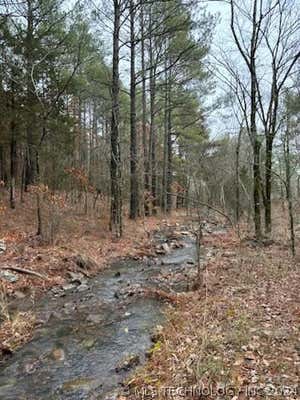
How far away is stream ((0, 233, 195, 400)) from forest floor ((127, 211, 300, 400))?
0.38 metres

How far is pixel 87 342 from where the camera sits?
5.73 metres

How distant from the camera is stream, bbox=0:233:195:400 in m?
4.47

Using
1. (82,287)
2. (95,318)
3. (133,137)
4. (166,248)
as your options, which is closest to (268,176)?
(166,248)

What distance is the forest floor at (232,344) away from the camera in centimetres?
387

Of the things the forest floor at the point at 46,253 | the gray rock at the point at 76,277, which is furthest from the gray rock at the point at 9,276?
the gray rock at the point at 76,277

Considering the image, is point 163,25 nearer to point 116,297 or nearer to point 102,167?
point 102,167

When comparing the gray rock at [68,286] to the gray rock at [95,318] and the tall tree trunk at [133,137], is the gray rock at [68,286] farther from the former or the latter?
the tall tree trunk at [133,137]

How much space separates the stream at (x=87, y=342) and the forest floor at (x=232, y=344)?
1.26 ft

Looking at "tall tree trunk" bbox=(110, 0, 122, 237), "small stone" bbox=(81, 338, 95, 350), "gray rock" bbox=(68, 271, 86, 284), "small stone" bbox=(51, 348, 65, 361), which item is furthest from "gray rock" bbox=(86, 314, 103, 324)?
"tall tree trunk" bbox=(110, 0, 122, 237)

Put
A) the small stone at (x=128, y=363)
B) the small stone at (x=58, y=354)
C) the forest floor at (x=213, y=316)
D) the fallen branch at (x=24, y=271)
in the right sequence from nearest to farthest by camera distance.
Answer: the forest floor at (x=213, y=316), the small stone at (x=128, y=363), the small stone at (x=58, y=354), the fallen branch at (x=24, y=271)

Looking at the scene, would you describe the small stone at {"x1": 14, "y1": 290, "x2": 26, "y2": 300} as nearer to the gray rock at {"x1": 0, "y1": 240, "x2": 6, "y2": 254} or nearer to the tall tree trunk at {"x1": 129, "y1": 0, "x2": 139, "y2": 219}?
the gray rock at {"x1": 0, "y1": 240, "x2": 6, "y2": 254}

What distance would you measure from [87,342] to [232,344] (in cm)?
222

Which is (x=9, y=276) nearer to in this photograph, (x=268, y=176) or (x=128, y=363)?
(x=128, y=363)

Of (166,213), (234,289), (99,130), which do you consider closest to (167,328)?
(234,289)
